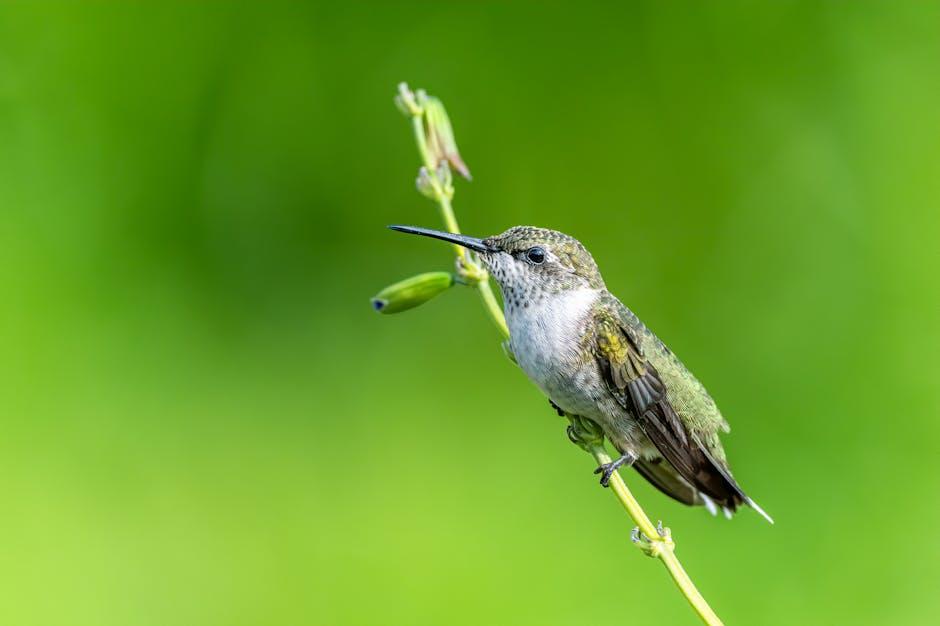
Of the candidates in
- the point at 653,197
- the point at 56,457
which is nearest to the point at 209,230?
→ the point at 56,457

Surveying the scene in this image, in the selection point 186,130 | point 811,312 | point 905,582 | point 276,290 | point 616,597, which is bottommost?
point 905,582

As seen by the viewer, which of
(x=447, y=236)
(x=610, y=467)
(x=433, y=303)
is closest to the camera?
(x=610, y=467)

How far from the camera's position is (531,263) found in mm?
2328

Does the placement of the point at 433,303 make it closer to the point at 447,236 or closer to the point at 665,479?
the point at 665,479

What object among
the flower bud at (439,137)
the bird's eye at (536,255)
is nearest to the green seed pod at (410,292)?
the flower bud at (439,137)

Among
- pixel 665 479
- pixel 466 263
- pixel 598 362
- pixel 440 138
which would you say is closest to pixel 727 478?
pixel 665 479

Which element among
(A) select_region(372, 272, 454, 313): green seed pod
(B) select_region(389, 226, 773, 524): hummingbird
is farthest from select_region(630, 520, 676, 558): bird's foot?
(A) select_region(372, 272, 454, 313): green seed pod

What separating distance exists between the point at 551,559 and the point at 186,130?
7.47 ft

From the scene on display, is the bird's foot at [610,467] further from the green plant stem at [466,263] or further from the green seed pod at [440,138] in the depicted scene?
the green seed pod at [440,138]

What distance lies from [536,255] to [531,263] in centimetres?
2

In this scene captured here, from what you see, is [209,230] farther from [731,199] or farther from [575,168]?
[731,199]

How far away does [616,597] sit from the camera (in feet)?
11.1

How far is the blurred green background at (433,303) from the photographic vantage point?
3.48m

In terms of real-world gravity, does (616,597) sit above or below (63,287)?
below
